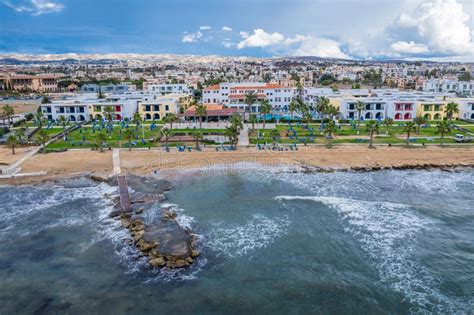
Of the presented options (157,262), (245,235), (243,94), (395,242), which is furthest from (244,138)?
(157,262)

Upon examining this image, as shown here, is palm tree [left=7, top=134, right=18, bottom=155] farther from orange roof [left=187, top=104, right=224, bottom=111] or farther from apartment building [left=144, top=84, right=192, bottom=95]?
apartment building [left=144, top=84, right=192, bottom=95]

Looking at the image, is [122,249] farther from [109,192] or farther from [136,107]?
[136,107]

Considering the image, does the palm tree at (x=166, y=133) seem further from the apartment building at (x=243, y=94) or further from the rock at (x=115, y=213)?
the apartment building at (x=243, y=94)

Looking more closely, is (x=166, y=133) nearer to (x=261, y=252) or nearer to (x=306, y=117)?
(x=306, y=117)

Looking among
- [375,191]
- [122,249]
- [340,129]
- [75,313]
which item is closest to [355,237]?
[375,191]

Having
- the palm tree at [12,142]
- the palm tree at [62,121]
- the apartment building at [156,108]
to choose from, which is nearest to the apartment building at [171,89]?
the apartment building at [156,108]

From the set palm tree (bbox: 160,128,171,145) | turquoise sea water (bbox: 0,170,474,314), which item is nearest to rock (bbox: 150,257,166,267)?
turquoise sea water (bbox: 0,170,474,314)
